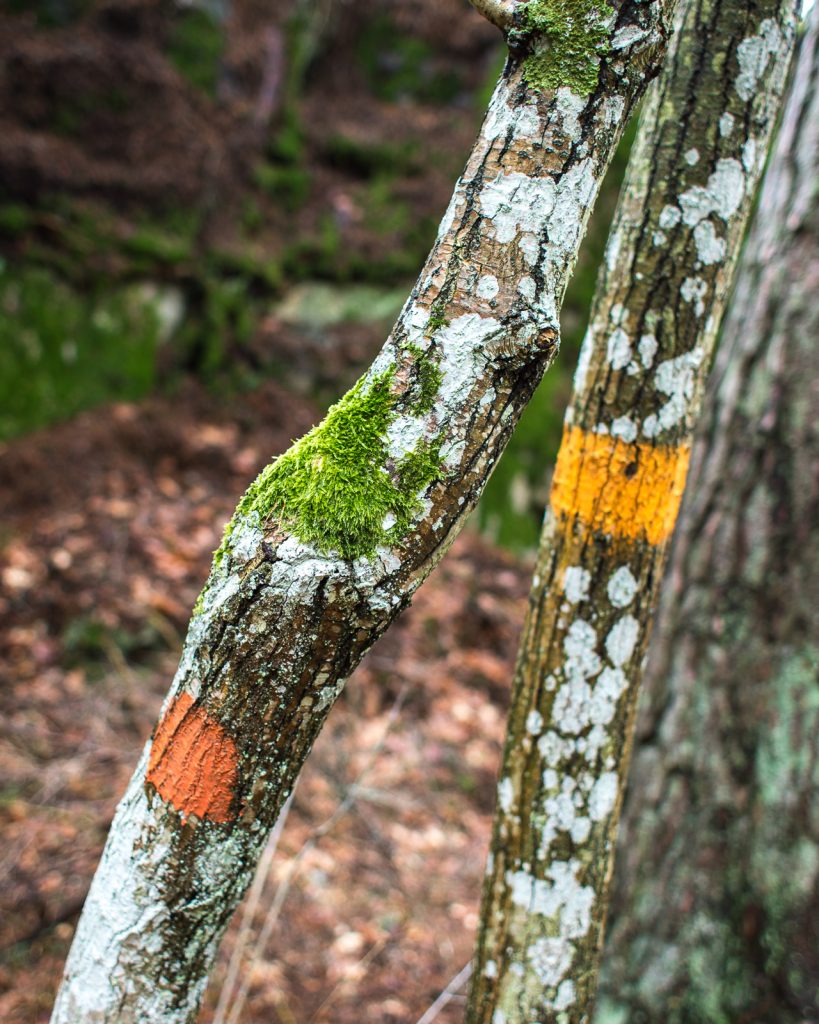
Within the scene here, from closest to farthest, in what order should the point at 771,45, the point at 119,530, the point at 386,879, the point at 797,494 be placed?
the point at 771,45
the point at 797,494
the point at 386,879
the point at 119,530

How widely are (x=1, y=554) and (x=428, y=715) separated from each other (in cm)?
257

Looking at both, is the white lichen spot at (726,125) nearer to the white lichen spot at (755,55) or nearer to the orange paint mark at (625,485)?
the white lichen spot at (755,55)

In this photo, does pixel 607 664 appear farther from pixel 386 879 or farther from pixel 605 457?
pixel 386 879

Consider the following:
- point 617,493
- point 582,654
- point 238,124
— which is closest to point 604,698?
point 582,654

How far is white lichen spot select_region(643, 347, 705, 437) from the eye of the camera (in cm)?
138

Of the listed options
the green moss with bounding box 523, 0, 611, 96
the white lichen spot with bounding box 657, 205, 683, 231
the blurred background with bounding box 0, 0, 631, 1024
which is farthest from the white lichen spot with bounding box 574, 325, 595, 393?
the blurred background with bounding box 0, 0, 631, 1024

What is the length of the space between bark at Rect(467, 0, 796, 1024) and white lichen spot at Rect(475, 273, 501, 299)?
549mm

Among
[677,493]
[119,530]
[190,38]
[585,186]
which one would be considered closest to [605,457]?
[677,493]

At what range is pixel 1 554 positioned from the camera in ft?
13.1

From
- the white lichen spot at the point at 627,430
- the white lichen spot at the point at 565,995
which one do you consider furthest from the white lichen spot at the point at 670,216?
the white lichen spot at the point at 565,995

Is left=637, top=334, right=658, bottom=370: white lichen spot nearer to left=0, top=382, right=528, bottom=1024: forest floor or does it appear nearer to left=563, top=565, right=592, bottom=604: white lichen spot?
left=563, top=565, right=592, bottom=604: white lichen spot

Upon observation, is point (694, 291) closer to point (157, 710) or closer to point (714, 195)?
point (714, 195)

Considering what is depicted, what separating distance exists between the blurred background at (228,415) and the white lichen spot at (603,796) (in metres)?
0.65

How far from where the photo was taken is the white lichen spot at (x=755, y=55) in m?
1.34
